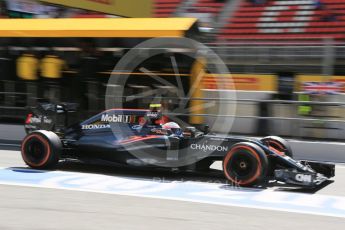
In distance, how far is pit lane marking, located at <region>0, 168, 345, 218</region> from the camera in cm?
652

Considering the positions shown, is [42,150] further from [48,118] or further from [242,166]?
[242,166]

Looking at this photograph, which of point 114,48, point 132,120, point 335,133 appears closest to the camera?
point 132,120

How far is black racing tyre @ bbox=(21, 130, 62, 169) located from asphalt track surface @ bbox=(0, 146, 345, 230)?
51.7 inches

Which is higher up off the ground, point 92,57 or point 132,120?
point 92,57

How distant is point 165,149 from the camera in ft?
26.7

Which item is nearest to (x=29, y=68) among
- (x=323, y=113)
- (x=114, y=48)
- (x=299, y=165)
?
(x=114, y=48)

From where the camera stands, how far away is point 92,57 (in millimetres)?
13094

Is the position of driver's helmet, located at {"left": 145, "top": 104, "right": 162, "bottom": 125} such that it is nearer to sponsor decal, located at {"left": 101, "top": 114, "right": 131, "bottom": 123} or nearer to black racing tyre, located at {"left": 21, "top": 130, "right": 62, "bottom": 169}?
sponsor decal, located at {"left": 101, "top": 114, "right": 131, "bottom": 123}

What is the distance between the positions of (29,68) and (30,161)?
524 cm

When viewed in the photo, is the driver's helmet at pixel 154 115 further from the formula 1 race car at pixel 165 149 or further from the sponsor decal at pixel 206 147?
the sponsor decal at pixel 206 147

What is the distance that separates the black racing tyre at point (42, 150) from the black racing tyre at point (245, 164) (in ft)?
9.45

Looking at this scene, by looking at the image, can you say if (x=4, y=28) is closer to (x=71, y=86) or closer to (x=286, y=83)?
(x=71, y=86)

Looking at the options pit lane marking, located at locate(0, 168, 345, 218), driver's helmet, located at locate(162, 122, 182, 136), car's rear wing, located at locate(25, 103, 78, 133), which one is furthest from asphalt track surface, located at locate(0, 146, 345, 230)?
car's rear wing, located at locate(25, 103, 78, 133)

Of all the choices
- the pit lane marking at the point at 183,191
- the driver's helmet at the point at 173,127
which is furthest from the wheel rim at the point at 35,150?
the driver's helmet at the point at 173,127
